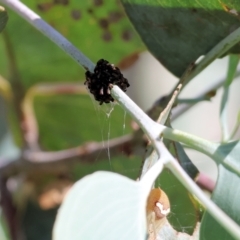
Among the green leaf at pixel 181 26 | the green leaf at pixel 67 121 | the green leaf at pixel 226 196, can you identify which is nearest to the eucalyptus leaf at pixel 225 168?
the green leaf at pixel 226 196

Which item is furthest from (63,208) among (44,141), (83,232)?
(44,141)

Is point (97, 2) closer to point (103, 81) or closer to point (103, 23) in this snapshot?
point (103, 23)

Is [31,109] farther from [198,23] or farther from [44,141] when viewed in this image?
[198,23]

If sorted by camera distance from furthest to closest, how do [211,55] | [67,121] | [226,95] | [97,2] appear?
[67,121]
[97,2]
[226,95]
[211,55]

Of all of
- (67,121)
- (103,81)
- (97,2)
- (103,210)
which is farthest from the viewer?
(67,121)

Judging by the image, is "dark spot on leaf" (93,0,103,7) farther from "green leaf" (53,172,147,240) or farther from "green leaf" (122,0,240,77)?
"green leaf" (53,172,147,240)

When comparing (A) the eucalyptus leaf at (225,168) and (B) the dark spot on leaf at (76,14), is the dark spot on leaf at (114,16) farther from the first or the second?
(A) the eucalyptus leaf at (225,168)

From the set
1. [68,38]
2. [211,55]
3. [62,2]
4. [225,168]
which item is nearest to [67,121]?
[68,38]

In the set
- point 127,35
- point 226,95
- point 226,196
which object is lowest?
point 226,196
